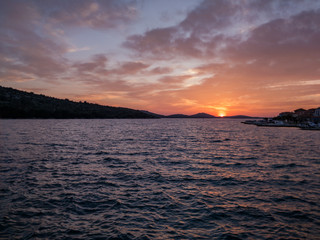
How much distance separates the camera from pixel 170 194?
14117mm

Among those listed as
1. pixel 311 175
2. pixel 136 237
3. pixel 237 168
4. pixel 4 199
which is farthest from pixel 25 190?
pixel 311 175

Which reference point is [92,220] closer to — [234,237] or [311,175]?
[234,237]

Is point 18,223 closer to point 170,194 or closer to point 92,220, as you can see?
point 92,220

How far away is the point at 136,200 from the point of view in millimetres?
13000

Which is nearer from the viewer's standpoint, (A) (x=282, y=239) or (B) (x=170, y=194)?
(A) (x=282, y=239)

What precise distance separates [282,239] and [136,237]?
20.5 feet

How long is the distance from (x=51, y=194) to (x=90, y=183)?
3115mm

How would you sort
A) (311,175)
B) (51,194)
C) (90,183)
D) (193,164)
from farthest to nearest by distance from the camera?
(193,164), (311,175), (90,183), (51,194)

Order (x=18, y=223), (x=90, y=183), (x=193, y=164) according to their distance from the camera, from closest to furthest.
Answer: (x=18, y=223) → (x=90, y=183) → (x=193, y=164)

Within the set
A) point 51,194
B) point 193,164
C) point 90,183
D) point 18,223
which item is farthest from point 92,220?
point 193,164

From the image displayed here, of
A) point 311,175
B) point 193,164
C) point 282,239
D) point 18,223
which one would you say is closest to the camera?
point 282,239

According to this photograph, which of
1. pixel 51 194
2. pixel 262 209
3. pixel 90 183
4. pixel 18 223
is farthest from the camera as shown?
pixel 90 183

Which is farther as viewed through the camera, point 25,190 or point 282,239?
point 25,190

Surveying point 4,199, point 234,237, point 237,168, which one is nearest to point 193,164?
point 237,168
